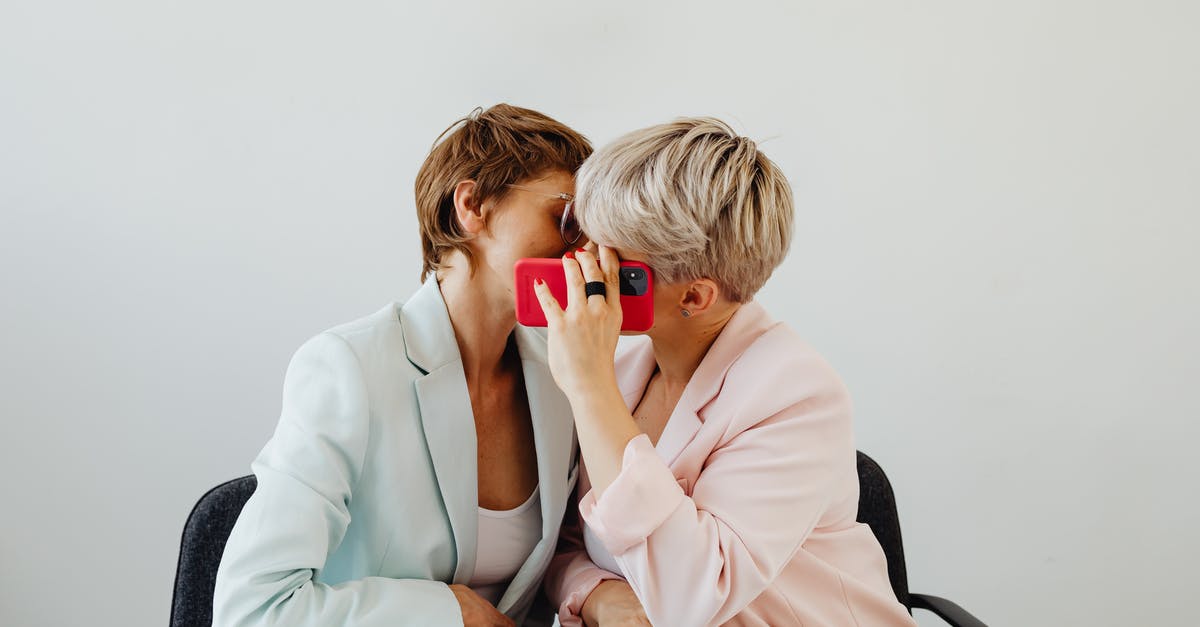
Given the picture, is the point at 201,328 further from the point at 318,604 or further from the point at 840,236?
the point at 840,236

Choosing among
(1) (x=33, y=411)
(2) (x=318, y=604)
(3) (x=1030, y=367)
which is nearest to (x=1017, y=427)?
(3) (x=1030, y=367)

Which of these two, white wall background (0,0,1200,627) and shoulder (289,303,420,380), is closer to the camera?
shoulder (289,303,420,380)

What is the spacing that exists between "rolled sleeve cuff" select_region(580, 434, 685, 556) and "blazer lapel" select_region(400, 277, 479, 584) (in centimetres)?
32

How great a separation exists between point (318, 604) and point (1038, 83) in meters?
1.96

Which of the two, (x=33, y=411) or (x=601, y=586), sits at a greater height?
(x=33, y=411)

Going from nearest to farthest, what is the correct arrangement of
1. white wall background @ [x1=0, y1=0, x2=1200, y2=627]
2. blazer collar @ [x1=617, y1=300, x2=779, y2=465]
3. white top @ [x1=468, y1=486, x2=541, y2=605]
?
blazer collar @ [x1=617, y1=300, x2=779, y2=465], white top @ [x1=468, y1=486, x2=541, y2=605], white wall background @ [x1=0, y1=0, x2=1200, y2=627]

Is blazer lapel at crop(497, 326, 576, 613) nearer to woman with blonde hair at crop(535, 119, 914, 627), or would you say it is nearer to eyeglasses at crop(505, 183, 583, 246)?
woman with blonde hair at crop(535, 119, 914, 627)

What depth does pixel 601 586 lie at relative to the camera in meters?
1.61

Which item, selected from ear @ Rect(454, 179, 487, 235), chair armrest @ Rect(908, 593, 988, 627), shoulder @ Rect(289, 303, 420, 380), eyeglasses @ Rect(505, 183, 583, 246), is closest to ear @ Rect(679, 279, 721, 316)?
eyeglasses @ Rect(505, 183, 583, 246)

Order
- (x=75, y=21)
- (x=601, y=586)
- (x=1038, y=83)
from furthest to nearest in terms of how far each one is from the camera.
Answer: (x=1038, y=83) → (x=75, y=21) → (x=601, y=586)

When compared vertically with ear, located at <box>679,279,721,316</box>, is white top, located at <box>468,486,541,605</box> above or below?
below

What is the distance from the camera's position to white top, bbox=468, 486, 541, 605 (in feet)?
5.34

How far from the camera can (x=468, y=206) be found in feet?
5.09

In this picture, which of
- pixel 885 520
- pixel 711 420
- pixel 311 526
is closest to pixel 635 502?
pixel 711 420
